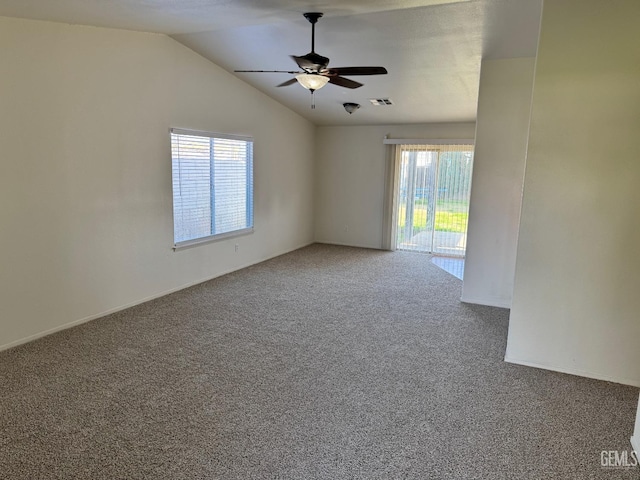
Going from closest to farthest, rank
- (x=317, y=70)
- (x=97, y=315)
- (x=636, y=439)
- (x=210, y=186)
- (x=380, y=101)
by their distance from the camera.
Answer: (x=636, y=439) < (x=317, y=70) < (x=97, y=315) < (x=210, y=186) < (x=380, y=101)

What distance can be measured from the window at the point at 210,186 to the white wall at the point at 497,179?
322cm

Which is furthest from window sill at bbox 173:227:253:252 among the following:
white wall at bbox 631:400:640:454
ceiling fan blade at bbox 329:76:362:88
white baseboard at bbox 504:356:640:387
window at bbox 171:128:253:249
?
white wall at bbox 631:400:640:454

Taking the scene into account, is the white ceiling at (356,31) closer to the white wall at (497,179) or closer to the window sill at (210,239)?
the white wall at (497,179)

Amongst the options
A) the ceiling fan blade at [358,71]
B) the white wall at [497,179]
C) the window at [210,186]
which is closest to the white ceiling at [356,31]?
the white wall at [497,179]

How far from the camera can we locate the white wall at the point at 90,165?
3273 millimetres

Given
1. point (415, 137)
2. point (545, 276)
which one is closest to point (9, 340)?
point (545, 276)

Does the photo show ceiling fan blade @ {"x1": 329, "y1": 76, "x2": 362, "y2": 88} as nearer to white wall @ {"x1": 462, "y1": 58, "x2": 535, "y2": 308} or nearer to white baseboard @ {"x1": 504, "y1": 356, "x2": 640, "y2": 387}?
white wall @ {"x1": 462, "y1": 58, "x2": 535, "y2": 308}

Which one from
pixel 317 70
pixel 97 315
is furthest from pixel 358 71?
pixel 97 315

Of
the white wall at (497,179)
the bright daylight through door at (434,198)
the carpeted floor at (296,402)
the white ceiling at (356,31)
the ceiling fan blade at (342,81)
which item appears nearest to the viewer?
the carpeted floor at (296,402)

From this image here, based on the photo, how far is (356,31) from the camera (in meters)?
3.88

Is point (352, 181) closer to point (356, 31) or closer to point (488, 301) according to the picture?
point (488, 301)

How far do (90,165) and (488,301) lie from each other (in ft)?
14.4

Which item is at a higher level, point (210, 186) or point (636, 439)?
point (210, 186)

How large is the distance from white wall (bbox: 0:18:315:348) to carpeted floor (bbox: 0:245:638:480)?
16.9 inches
